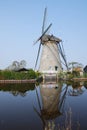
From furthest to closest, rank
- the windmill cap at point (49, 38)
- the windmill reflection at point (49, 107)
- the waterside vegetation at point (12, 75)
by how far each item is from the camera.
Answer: the windmill cap at point (49, 38) < the waterside vegetation at point (12, 75) < the windmill reflection at point (49, 107)

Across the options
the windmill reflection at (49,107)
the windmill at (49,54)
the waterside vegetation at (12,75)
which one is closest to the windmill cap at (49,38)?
the windmill at (49,54)

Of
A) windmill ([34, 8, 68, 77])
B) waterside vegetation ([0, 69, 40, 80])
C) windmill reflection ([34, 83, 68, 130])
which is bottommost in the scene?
windmill reflection ([34, 83, 68, 130])

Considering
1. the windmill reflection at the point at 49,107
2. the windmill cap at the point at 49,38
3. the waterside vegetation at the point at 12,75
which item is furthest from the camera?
the windmill cap at the point at 49,38

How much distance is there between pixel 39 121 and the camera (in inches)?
420

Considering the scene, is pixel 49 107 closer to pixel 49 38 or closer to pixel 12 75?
pixel 12 75

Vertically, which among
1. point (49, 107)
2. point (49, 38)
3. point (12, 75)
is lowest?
point (49, 107)

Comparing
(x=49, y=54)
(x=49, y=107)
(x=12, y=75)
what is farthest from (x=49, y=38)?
(x=49, y=107)

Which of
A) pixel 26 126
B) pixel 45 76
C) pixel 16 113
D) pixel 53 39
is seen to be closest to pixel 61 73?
pixel 45 76

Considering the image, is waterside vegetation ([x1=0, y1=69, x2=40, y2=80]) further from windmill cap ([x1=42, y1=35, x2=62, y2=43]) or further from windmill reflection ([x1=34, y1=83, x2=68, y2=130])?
windmill reflection ([x1=34, y1=83, x2=68, y2=130])

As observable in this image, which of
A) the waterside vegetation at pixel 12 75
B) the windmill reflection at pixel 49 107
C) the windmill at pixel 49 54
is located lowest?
the windmill reflection at pixel 49 107

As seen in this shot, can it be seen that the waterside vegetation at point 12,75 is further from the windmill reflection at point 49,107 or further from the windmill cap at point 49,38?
the windmill reflection at point 49,107

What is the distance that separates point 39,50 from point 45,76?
6.41m

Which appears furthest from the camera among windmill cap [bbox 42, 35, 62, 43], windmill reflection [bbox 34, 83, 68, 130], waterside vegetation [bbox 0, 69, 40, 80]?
windmill cap [bbox 42, 35, 62, 43]

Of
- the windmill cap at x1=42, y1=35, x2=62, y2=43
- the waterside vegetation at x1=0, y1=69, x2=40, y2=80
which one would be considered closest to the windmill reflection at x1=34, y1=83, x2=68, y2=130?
the waterside vegetation at x1=0, y1=69, x2=40, y2=80
